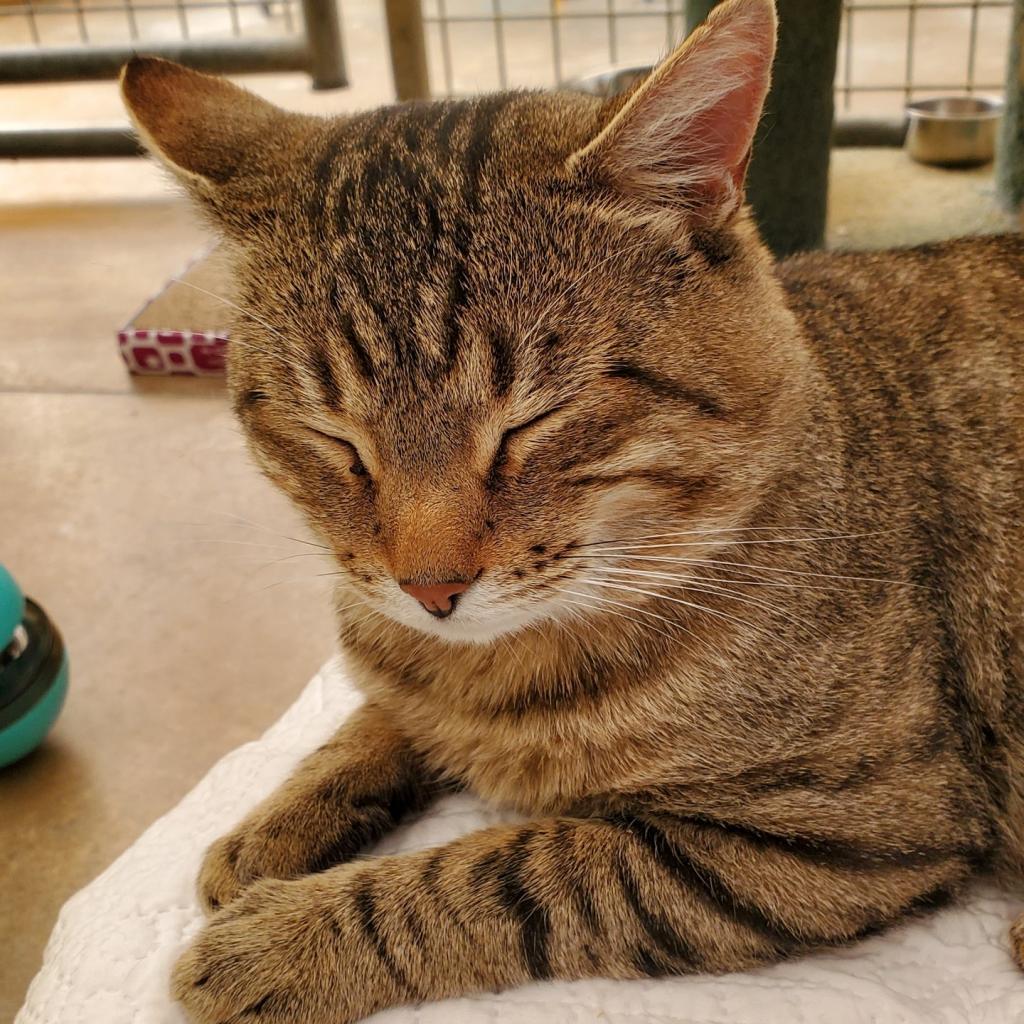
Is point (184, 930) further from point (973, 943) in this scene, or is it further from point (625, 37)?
point (625, 37)

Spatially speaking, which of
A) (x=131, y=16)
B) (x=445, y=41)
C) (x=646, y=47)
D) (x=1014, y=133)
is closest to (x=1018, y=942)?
(x=1014, y=133)

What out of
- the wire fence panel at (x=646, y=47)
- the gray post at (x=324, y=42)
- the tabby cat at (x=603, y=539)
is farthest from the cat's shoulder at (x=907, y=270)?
the gray post at (x=324, y=42)

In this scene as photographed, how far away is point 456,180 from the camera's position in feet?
3.73

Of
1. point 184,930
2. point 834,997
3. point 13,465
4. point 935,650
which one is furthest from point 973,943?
point 13,465

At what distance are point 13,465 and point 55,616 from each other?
2.26ft

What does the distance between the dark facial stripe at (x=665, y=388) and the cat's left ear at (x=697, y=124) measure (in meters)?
0.17

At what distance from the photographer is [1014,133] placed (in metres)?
3.13

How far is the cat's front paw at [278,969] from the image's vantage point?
3.81 ft

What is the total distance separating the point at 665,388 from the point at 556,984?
2.06ft

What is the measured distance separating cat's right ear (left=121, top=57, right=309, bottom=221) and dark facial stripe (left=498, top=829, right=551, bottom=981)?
75cm

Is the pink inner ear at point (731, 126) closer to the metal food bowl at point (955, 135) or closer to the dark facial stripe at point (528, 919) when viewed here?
the dark facial stripe at point (528, 919)

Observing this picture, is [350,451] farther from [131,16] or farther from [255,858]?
[131,16]

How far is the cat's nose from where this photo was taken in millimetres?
1067

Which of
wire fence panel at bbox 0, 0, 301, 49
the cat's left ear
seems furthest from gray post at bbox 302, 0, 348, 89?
the cat's left ear
